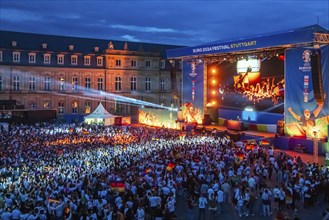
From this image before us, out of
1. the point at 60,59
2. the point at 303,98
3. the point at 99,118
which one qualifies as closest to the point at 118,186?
the point at 303,98

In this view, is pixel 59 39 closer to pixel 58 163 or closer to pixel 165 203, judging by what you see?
pixel 58 163

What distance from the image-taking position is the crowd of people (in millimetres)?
14523

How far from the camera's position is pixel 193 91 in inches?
1945

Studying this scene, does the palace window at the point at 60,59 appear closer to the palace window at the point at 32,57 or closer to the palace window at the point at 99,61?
the palace window at the point at 32,57

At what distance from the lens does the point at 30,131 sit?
119ft

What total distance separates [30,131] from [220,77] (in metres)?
21.8

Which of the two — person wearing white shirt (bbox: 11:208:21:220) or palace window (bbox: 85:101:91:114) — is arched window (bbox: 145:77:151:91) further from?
person wearing white shirt (bbox: 11:208:21:220)

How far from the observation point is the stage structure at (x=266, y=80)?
3130 centimetres

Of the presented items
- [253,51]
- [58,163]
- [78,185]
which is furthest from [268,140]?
[78,185]

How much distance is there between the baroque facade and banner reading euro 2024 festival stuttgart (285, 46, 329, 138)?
3341 cm

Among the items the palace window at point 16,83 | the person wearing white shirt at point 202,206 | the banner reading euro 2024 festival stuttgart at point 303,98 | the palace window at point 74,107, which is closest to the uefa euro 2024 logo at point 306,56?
the banner reading euro 2024 festival stuttgart at point 303,98

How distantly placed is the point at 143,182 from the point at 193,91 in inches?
1291

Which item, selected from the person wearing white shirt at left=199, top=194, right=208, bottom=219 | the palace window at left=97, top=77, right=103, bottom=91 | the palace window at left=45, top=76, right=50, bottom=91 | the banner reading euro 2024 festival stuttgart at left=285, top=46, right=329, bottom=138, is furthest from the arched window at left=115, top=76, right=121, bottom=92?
the person wearing white shirt at left=199, top=194, right=208, bottom=219

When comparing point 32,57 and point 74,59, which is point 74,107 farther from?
point 32,57
